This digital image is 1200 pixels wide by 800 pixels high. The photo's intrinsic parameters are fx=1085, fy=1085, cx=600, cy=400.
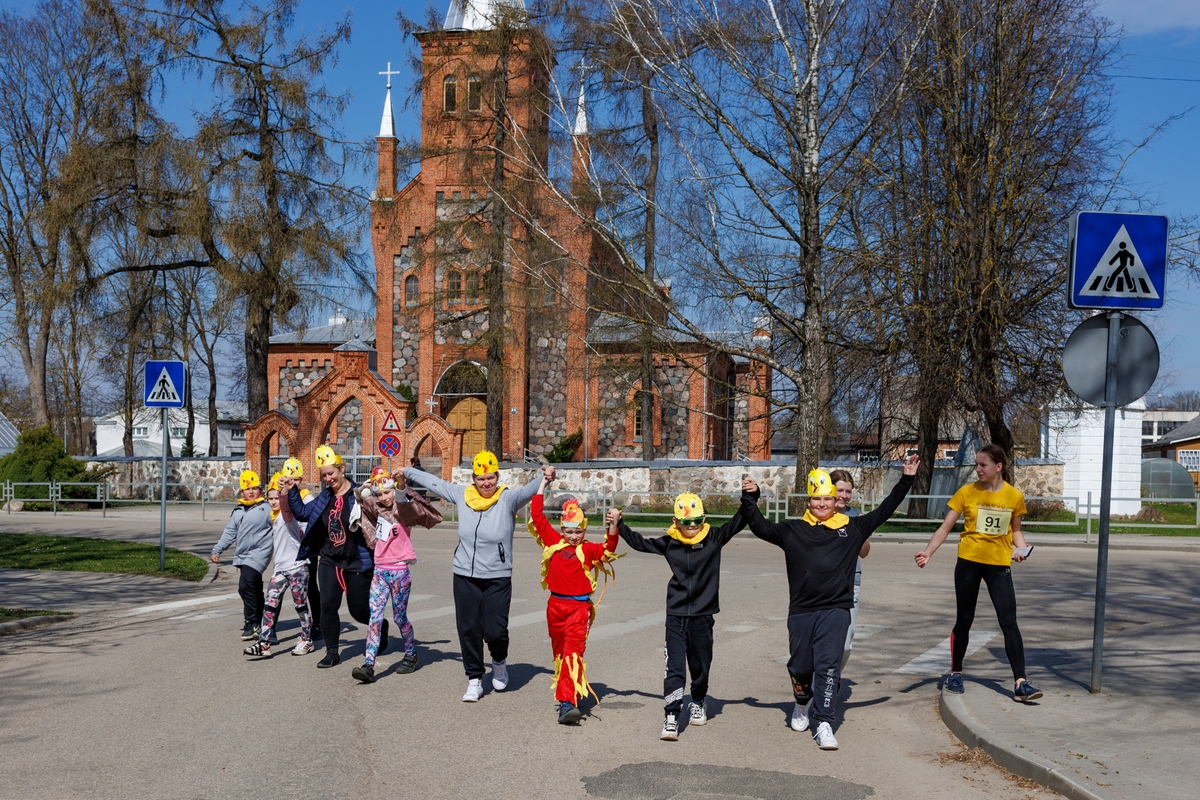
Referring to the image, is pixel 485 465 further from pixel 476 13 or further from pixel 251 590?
pixel 476 13

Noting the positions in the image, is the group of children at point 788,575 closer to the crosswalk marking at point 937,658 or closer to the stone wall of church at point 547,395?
the crosswalk marking at point 937,658

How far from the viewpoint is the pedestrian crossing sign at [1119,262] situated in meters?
A: 7.52

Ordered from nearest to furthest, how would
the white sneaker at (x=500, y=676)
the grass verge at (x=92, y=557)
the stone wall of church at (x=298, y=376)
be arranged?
the white sneaker at (x=500, y=676) → the grass verge at (x=92, y=557) → the stone wall of church at (x=298, y=376)

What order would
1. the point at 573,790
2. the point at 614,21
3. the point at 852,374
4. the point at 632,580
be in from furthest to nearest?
the point at 852,374, the point at 614,21, the point at 632,580, the point at 573,790

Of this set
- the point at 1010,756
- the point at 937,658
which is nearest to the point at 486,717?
the point at 1010,756

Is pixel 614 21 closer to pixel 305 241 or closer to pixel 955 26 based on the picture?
pixel 955 26

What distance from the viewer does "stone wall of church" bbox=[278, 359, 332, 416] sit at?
147 feet

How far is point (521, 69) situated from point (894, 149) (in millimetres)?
13374

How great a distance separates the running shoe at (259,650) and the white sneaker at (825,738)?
5017mm

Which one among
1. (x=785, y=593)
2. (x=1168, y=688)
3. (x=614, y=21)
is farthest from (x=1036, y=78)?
(x=1168, y=688)

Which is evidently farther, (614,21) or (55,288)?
(55,288)

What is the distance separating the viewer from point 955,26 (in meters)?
23.0

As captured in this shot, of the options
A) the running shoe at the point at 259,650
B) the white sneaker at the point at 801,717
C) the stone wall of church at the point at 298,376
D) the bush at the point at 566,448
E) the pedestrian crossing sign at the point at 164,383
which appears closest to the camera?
the white sneaker at the point at 801,717

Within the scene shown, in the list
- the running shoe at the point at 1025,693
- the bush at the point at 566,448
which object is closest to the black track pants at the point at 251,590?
the running shoe at the point at 1025,693
